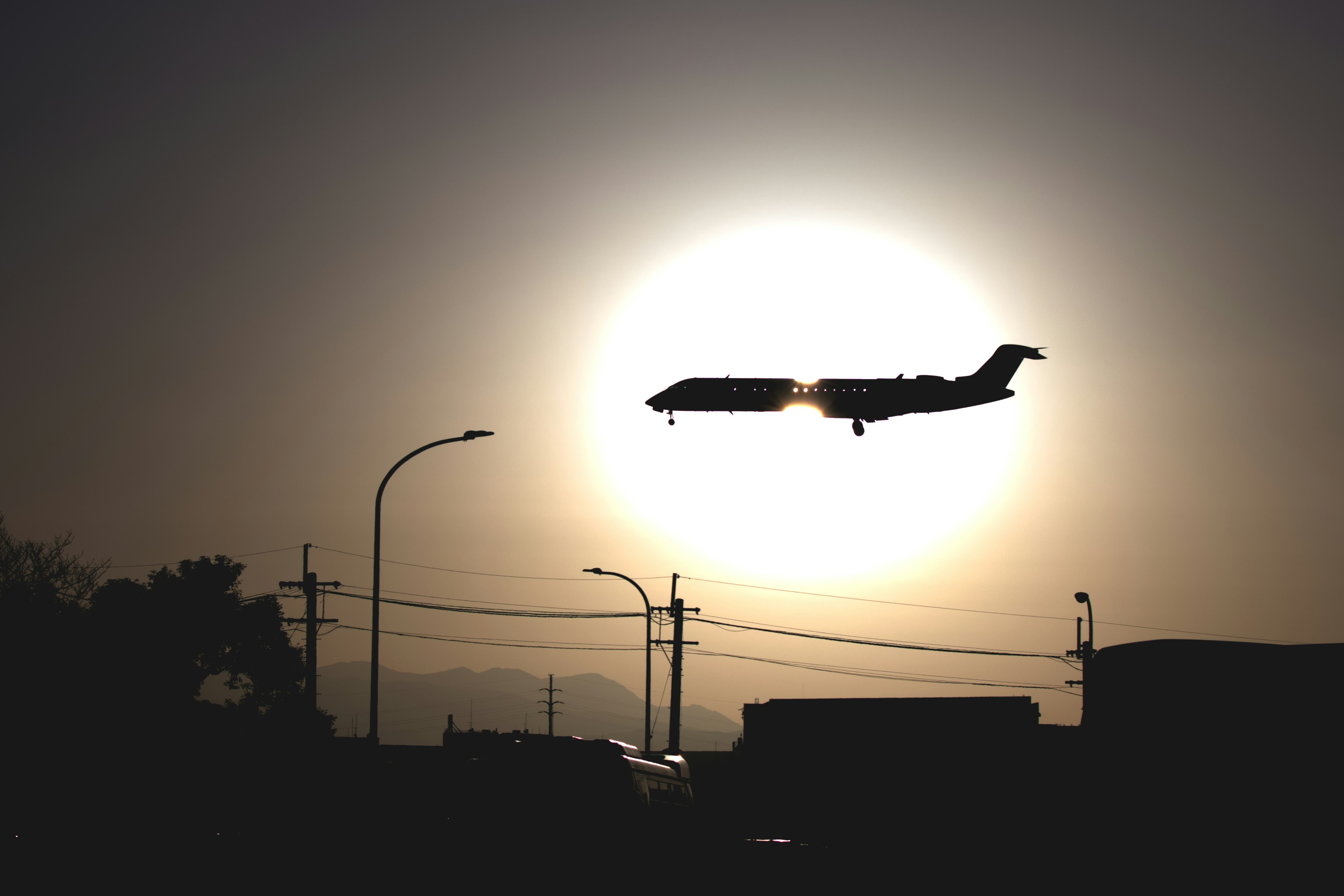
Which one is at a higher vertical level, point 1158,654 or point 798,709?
point 1158,654

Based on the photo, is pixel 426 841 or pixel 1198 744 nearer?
pixel 1198 744

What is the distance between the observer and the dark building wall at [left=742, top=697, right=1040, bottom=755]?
142 feet

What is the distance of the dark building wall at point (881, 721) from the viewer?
43.3 meters

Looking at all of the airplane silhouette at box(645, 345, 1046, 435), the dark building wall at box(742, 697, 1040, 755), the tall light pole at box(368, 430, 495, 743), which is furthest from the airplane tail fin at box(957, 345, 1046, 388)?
the tall light pole at box(368, 430, 495, 743)

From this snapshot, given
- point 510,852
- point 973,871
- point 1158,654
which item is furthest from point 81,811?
point 1158,654

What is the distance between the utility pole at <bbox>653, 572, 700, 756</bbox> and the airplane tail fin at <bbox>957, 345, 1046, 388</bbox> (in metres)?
19.1

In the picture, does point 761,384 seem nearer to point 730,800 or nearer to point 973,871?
point 730,800

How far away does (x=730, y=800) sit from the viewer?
46250mm

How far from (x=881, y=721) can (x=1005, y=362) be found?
1989cm

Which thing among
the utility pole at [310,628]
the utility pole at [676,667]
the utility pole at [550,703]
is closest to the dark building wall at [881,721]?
the utility pole at [676,667]

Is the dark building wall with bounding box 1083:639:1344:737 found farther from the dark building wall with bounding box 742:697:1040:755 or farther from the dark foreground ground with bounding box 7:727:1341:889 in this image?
the dark building wall with bounding box 742:697:1040:755

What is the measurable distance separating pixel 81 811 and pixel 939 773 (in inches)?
1286

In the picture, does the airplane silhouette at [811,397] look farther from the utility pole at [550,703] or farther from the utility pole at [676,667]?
the utility pole at [550,703]

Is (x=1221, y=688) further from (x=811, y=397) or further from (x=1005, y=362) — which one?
(x=1005, y=362)
